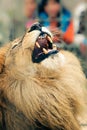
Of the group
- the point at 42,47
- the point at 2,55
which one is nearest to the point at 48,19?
the point at 2,55

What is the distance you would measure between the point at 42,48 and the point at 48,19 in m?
2.27

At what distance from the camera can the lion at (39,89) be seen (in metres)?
3.40

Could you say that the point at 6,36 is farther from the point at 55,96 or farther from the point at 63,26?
the point at 55,96

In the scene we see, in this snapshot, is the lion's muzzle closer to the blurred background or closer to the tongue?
the tongue

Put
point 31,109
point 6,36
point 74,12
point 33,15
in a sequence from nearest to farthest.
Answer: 1. point 31,109
2. point 6,36
3. point 33,15
4. point 74,12

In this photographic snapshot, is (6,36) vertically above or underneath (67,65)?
above

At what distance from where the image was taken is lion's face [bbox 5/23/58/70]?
3.46 meters

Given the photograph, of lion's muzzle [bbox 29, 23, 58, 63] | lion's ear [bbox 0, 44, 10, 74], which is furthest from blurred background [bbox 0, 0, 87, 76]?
lion's muzzle [bbox 29, 23, 58, 63]

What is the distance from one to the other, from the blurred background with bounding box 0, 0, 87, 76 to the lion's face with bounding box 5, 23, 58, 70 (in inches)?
74.5

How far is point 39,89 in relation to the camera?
3414mm

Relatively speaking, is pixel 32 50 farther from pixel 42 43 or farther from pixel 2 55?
pixel 2 55

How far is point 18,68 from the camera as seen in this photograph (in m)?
3.49

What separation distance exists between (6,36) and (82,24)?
0.66 metres

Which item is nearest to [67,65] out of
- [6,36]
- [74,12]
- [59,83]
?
[59,83]
